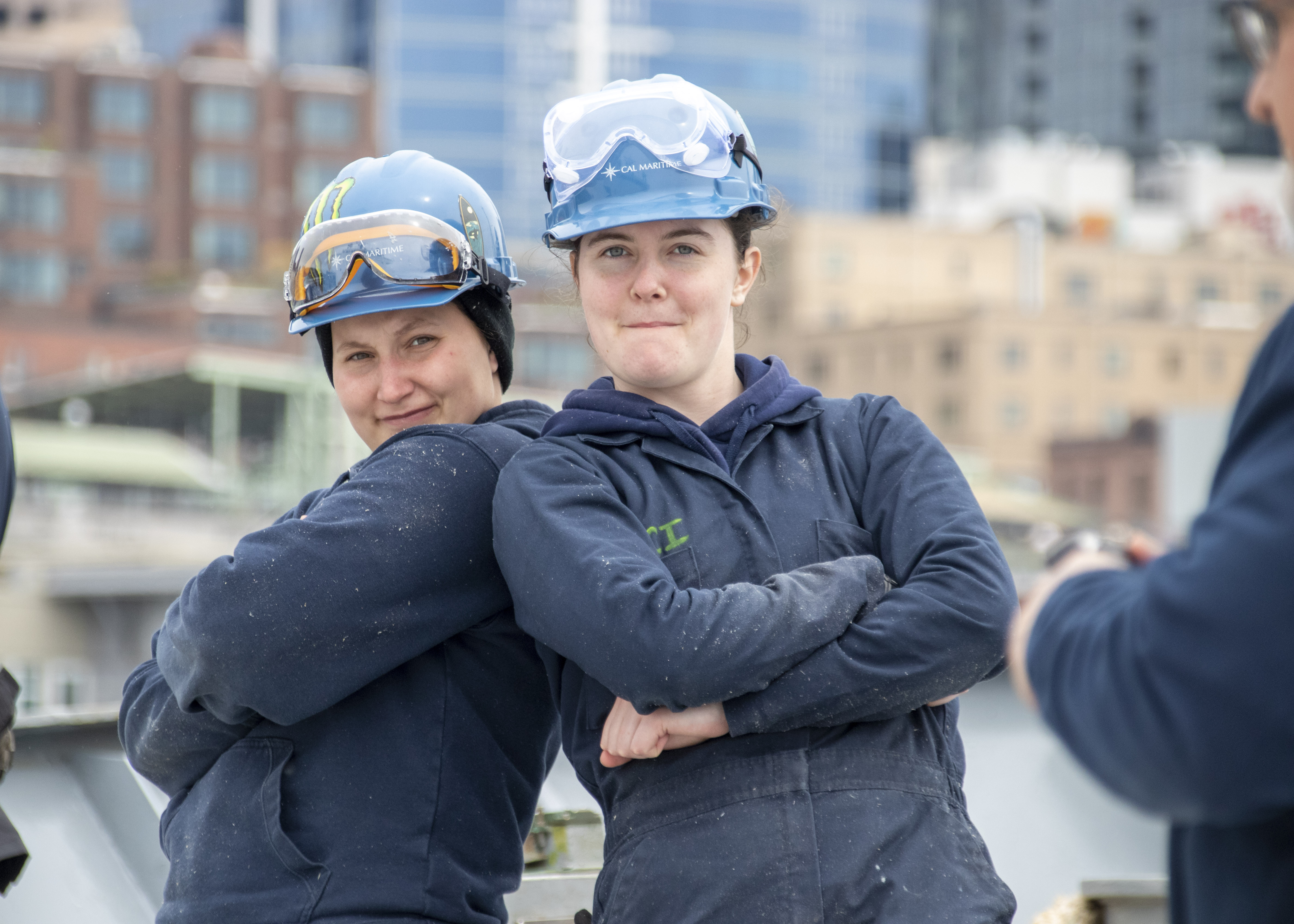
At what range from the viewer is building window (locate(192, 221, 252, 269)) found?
81.1 meters

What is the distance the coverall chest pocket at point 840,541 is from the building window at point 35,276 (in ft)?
246

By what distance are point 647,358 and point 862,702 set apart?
0.68m

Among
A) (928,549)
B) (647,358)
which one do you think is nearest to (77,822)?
(647,358)

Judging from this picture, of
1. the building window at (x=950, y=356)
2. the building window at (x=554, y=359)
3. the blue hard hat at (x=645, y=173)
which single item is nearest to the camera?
the blue hard hat at (x=645, y=173)

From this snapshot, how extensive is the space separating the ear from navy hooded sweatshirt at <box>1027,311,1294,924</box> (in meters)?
1.16

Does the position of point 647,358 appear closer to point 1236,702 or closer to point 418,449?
point 418,449

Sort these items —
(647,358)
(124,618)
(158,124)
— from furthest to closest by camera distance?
(158,124) → (124,618) → (647,358)

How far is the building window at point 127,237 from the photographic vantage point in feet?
253

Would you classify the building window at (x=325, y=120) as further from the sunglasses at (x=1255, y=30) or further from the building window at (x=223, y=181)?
the sunglasses at (x=1255, y=30)

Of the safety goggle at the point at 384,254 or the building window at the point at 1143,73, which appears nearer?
the safety goggle at the point at 384,254

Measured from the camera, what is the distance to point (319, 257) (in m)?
2.79

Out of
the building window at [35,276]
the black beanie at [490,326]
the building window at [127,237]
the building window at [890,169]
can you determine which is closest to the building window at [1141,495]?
the building window at [890,169]

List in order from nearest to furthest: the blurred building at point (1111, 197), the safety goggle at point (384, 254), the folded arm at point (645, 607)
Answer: the folded arm at point (645, 607) → the safety goggle at point (384, 254) → the blurred building at point (1111, 197)

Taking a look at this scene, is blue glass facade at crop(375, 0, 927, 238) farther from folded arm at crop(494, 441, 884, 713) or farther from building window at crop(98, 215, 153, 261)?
folded arm at crop(494, 441, 884, 713)
